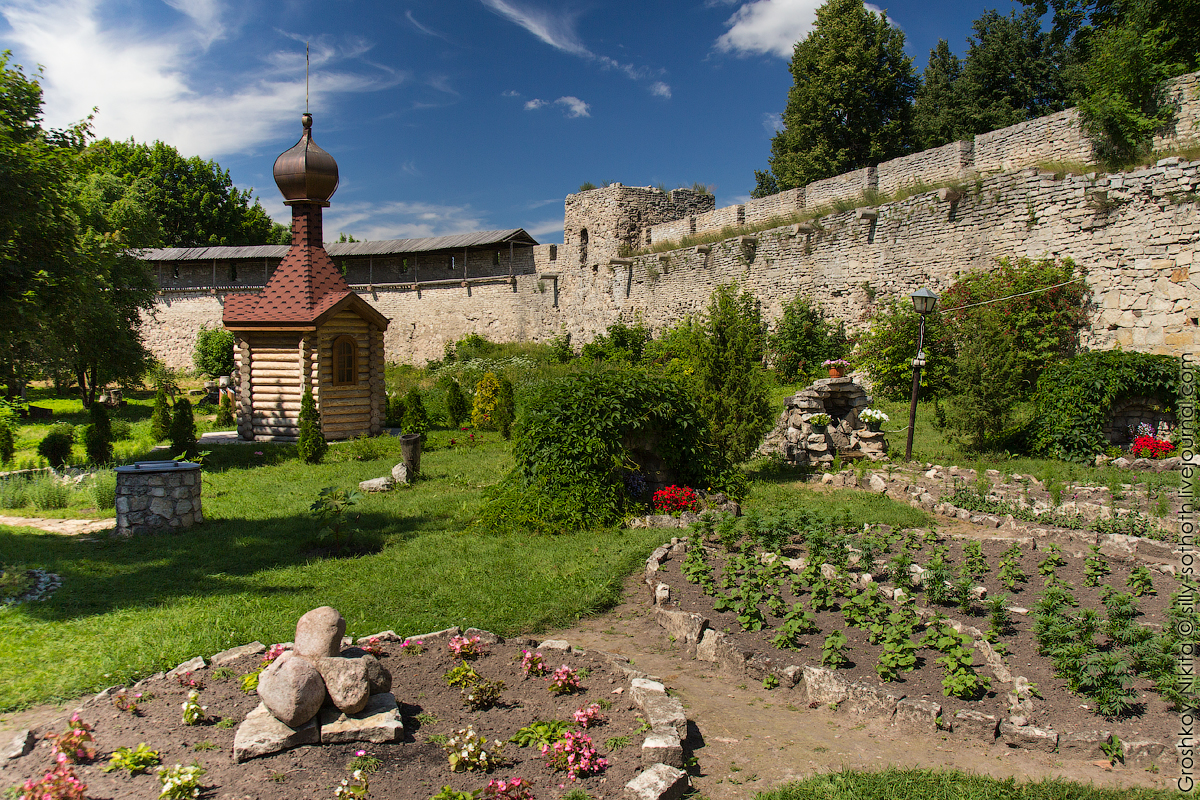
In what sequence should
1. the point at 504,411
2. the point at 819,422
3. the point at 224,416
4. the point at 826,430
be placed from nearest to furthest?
the point at 819,422 < the point at 826,430 < the point at 504,411 < the point at 224,416

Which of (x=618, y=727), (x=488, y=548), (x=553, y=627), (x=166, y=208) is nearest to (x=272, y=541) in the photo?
(x=488, y=548)

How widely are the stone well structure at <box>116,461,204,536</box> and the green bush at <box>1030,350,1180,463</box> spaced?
38.5 ft

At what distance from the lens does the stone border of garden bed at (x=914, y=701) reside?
11.4 feet

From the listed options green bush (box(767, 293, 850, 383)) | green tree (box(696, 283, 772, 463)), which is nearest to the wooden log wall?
green tree (box(696, 283, 772, 463))

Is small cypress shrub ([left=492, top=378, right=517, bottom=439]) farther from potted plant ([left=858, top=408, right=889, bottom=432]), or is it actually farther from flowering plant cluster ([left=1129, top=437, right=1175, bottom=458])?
flowering plant cluster ([left=1129, top=437, right=1175, bottom=458])

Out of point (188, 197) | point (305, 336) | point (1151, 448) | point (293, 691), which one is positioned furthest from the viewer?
point (188, 197)

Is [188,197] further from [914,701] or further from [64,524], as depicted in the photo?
[914,701]

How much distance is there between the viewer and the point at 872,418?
1091 cm

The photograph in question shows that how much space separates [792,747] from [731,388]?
6474 mm

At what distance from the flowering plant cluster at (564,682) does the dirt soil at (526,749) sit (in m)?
0.06

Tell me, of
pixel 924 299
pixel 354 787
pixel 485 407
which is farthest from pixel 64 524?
pixel 924 299

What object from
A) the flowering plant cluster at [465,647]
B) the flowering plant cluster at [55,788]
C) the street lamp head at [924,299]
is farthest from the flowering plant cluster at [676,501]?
the flowering plant cluster at [55,788]

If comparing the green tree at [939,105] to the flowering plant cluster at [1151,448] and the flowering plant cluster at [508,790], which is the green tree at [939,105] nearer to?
the flowering plant cluster at [1151,448]

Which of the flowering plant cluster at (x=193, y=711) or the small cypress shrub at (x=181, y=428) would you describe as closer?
the flowering plant cluster at (x=193, y=711)
